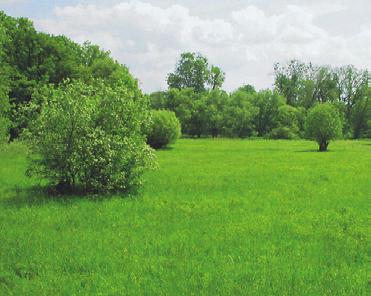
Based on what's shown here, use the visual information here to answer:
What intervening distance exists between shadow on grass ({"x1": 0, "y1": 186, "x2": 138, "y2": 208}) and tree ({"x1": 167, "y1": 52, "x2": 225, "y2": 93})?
98936 mm

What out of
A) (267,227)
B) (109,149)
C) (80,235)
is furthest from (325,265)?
(109,149)

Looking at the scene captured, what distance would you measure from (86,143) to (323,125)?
34.2 metres

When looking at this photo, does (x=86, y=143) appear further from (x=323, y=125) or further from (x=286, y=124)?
(x=286, y=124)

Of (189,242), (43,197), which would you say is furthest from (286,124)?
(189,242)

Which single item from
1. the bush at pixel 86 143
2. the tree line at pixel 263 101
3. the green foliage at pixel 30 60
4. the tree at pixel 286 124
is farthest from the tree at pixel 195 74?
the bush at pixel 86 143

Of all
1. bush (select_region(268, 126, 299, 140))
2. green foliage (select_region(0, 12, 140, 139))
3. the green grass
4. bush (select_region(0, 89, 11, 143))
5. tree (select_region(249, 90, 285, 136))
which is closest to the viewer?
the green grass

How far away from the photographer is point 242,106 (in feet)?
319

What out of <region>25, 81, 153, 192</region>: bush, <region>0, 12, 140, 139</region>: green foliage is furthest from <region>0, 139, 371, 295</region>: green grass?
<region>0, 12, 140, 139</region>: green foliage

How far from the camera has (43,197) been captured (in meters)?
16.9

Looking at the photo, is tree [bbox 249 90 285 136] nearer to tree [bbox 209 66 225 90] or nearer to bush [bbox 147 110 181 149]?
tree [bbox 209 66 225 90]

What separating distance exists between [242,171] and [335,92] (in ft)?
305

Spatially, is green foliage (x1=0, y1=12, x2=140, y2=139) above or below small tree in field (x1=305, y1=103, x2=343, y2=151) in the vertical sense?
above

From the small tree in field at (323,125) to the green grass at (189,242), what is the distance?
2752cm

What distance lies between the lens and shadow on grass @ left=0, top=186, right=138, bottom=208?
52.2 ft
